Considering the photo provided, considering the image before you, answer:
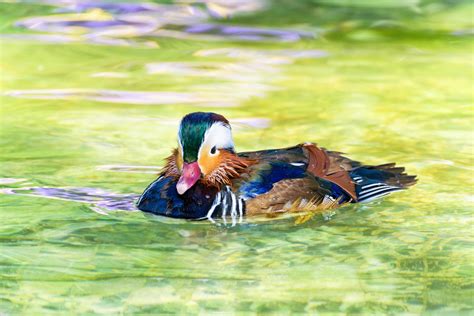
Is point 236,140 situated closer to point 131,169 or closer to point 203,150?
point 131,169

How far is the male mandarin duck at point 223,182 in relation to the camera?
8125mm

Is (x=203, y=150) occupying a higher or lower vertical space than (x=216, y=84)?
higher

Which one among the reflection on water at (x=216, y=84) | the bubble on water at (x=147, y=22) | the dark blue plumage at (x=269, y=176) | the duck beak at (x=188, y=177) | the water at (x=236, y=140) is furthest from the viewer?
the bubble on water at (x=147, y=22)

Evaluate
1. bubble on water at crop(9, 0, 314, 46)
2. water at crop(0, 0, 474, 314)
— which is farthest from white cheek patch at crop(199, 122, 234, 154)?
bubble on water at crop(9, 0, 314, 46)

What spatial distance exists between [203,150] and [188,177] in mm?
210

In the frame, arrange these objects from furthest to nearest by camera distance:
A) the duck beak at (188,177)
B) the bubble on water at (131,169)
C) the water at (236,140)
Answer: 1. the bubble on water at (131,169)
2. the duck beak at (188,177)
3. the water at (236,140)

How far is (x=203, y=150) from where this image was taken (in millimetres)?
8188

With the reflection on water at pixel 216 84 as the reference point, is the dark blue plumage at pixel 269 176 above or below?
above

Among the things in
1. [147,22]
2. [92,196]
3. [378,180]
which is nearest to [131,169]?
[92,196]

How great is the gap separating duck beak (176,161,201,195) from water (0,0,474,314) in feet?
0.97

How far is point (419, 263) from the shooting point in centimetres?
768

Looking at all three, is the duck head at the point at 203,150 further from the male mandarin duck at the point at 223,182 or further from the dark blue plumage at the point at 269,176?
the dark blue plumage at the point at 269,176

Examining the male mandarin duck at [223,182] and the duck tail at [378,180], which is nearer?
the male mandarin duck at [223,182]

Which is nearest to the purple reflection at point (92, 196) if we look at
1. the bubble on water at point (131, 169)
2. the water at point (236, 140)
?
the water at point (236, 140)
